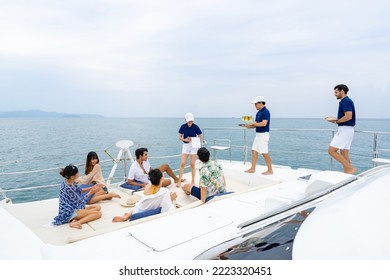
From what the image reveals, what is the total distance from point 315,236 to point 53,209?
320cm

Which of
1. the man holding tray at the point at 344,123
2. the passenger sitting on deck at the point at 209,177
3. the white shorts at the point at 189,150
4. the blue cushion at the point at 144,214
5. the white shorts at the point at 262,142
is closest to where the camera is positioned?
the blue cushion at the point at 144,214

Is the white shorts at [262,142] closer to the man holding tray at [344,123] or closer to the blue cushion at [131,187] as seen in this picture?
the man holding tray at [344,123]

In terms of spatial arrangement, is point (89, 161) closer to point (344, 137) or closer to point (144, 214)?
point (144, 214)

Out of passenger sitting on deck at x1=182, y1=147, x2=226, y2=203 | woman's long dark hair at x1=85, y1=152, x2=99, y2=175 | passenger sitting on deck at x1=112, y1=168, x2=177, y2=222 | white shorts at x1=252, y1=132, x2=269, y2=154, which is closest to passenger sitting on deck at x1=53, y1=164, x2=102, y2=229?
passenger sitting on deck at x1=112, y1=168, x2=177, y2=222

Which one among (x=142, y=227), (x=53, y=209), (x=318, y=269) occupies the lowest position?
(x=53, y=209)

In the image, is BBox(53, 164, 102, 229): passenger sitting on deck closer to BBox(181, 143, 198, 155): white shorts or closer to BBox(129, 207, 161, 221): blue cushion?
BBox(129, 207, 161, 221): blue cushion

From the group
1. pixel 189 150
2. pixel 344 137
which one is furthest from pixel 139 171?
pixel 344 137

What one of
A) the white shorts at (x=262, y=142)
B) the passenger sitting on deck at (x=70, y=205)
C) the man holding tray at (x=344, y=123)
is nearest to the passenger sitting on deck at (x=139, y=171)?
the passenger sitting on deck at (x=70, y=205)

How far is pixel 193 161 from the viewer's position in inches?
175

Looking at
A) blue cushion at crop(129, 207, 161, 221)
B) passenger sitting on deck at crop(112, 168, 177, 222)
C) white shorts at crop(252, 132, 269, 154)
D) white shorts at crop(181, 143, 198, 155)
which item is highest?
white shorts at crop(252, 132, 269, 154)

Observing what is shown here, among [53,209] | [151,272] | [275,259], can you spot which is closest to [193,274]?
[151,272]

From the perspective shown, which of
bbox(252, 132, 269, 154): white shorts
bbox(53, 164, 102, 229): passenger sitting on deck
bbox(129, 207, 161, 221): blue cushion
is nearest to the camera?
bbox(129, 207, 161, 221): blue cushion

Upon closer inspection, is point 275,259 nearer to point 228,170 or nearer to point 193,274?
point 193,274

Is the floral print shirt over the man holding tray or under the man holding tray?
under
